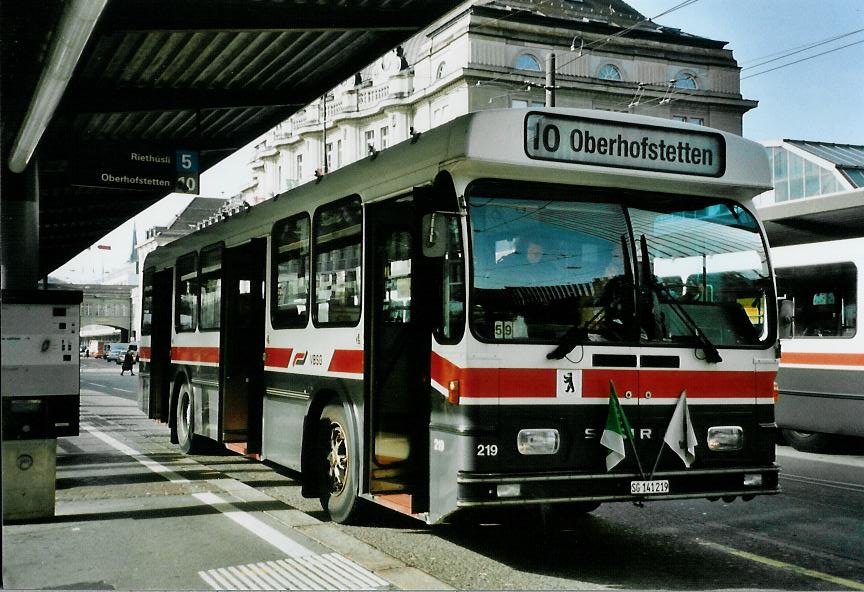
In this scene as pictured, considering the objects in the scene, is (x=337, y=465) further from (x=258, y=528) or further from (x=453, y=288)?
(x=453, y=288)

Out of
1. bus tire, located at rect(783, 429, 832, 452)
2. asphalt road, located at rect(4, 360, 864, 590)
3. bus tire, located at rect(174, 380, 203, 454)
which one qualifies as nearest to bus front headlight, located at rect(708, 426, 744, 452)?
asphalt road, located at rect(4, 360, 864, 590)

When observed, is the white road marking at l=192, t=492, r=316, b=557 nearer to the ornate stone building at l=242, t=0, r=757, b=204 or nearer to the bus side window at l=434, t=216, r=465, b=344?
the bus side window at l=434, t=216, r=465, b=344

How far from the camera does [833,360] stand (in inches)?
502

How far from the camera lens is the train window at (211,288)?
11352 mm

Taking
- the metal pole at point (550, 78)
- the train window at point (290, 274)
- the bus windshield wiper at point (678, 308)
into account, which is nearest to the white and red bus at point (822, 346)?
the bus windshield wiper at point (678, 308)

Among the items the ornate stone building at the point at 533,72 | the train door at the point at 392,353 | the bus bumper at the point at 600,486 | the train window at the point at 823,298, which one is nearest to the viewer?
the bus bumper at the point at 600,486

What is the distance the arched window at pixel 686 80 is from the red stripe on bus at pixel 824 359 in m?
46.9

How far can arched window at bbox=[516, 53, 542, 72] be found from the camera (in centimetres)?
5259

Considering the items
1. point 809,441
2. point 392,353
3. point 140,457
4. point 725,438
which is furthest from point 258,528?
point 809,441

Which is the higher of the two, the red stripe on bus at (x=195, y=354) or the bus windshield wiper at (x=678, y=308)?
the bus windshield wiper at (x=678, y=308)

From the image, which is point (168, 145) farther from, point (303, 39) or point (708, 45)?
point (708, 45)

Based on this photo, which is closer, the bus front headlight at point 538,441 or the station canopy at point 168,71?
the bus front headlight at point 538,441

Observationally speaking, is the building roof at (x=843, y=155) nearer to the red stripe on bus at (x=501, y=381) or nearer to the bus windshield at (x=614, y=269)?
the bus windshield at (x=614, y=269)

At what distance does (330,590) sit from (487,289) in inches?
84.1
